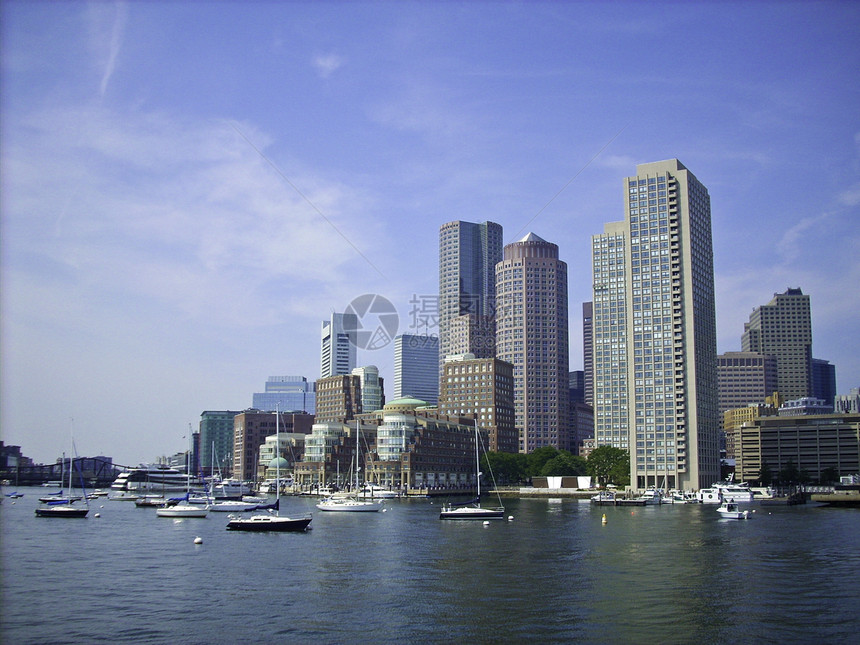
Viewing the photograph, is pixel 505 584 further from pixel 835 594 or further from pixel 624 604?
pixel 835 594

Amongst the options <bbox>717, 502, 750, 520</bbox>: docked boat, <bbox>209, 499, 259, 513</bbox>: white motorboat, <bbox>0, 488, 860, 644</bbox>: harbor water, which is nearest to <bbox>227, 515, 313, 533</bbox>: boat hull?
<bbox>0, 488, 860, 644</bbox>: harbor water

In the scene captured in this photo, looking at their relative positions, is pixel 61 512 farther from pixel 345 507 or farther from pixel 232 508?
pixel 345 507

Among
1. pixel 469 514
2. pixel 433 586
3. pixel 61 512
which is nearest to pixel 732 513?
pixel 469 514

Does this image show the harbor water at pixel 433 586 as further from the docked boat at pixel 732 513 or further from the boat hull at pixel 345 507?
the boat hull at pixel 345 507

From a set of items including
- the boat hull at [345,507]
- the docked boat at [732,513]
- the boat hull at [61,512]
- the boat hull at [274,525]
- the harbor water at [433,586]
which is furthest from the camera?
the boat hull at [345,507]

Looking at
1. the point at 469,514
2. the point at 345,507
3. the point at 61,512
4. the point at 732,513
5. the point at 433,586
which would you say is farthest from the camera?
the point at 345,507

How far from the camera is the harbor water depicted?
50250 mm

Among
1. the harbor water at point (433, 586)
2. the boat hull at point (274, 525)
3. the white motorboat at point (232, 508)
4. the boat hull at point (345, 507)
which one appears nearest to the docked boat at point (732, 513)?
the harbor water at point (433, 586)

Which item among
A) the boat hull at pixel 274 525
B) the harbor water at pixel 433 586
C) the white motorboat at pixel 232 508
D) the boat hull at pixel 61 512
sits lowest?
the white motorboat at pixel 232 508

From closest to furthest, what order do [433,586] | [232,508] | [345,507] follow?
[433,586] < [345,507] < [232,508]

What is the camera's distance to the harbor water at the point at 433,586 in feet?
165

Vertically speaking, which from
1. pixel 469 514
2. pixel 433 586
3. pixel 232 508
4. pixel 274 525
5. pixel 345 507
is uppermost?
pixel 433 586

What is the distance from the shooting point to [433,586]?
65.7 m

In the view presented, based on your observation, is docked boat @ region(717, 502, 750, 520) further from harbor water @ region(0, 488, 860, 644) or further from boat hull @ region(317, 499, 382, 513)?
boat hull @ region(317, 499, 382, 513)
